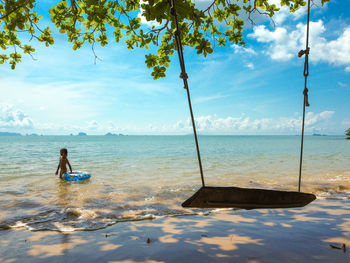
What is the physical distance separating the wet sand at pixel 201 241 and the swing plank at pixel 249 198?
608mm

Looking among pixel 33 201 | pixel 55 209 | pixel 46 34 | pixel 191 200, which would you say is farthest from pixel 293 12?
pixel 33 201

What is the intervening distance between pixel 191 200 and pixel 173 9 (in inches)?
87.8

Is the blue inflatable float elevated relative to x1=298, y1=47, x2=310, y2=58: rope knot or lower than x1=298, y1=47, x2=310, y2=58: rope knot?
lower

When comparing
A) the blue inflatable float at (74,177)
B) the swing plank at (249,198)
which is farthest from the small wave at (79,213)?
the blue inflatable float at (74,177)

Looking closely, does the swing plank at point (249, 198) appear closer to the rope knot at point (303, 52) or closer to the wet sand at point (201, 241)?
the wet sand at point (201, 241)

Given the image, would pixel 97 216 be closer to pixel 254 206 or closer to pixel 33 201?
pixel 33 201

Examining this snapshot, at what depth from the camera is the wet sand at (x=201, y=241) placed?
2.77 meters

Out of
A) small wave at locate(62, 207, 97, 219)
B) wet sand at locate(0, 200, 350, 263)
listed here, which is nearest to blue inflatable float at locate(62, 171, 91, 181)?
small wave at locate(62, 207, 97, 219)

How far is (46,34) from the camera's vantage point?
200 inches

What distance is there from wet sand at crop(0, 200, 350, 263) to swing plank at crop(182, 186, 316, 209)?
608mm

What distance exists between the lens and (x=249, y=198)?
9.36ft

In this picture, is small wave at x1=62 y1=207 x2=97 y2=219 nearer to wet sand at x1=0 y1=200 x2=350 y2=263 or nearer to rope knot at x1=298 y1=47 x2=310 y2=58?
wet sand at x1=0 y1=200 x2=350 y2=263

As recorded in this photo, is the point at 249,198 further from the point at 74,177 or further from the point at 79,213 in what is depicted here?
the point at 74,177

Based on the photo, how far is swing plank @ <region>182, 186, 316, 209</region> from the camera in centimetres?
273
